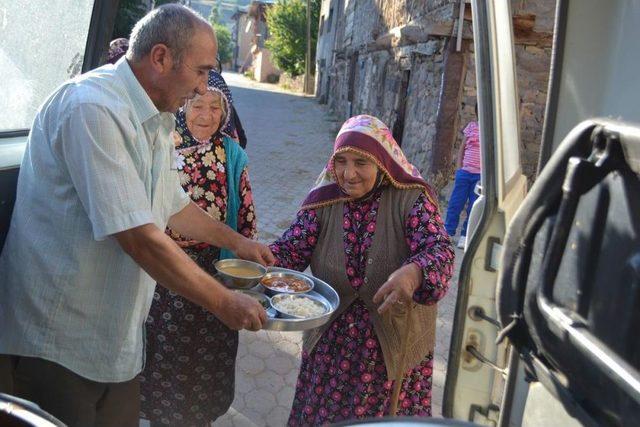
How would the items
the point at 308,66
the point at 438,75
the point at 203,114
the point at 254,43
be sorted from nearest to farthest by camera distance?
the point at 203,114 → the point at 438,75 → the point at 308,66 → the point at 254,43

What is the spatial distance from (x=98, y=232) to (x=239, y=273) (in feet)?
3.05

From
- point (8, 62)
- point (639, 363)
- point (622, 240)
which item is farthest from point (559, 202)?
point (8, 62)

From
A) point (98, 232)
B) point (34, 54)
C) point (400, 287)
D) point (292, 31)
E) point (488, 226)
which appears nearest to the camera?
point (98, 232)

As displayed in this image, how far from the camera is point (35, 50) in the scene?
2162 mm

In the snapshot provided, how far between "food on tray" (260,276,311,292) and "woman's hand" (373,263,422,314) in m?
0.43

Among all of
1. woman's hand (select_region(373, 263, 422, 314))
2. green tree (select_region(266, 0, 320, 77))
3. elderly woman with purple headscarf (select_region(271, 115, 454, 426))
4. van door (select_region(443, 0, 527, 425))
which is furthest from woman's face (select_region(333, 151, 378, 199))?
green tree (select_region(266, 0, 320, 77))

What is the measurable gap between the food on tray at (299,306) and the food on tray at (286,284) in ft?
0.15

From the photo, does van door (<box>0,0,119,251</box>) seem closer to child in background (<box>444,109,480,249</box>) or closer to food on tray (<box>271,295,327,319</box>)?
food on tray (<box>271,295,327,319</box>)

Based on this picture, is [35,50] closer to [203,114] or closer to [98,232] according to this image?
[203,114]

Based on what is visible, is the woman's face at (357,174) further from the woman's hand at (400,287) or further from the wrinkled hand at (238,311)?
the wrinkled hand at (238,311)

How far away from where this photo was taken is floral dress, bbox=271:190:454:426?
2.21 meters

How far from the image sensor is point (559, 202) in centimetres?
103

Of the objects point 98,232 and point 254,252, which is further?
point 254,252

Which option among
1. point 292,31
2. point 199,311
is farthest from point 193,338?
point 292,31
